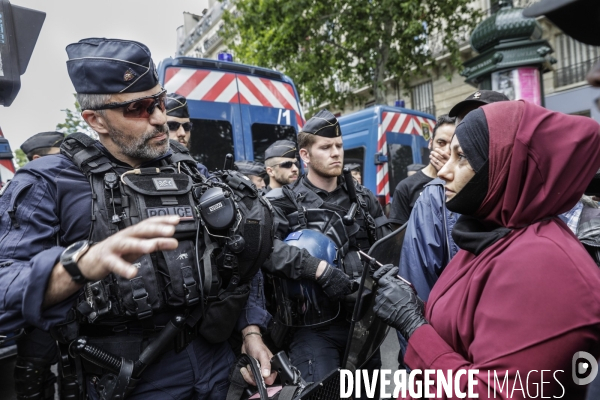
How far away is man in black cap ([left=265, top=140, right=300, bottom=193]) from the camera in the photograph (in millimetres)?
4746

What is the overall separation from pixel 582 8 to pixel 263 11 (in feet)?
43.3

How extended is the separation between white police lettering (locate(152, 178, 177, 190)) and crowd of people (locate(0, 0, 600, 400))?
1 cm

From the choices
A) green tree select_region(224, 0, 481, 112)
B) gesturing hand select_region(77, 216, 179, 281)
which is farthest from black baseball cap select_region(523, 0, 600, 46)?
green tree select_region(224, 0, 481, 112)

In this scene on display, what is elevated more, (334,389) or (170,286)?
(170,286)

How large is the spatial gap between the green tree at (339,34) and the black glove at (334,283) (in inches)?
438

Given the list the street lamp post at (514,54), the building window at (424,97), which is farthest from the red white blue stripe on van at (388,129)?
the building window at (424,97)

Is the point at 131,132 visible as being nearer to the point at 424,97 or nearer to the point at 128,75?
the point at 128,75

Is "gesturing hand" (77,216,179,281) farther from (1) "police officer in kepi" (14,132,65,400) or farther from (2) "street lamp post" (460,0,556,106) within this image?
(2) "street lamp post" (460,0,556,106)

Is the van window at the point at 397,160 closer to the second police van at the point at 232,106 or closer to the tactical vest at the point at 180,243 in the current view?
the second police van at the point at 232,106

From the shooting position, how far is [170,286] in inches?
66.9

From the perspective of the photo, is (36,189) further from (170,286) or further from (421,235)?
(421,235)

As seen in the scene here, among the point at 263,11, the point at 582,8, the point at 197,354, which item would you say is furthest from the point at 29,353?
the point at 263,11

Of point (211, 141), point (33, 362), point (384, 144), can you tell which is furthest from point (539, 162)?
point (384, 144)

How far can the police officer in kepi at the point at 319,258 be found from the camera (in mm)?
2484
